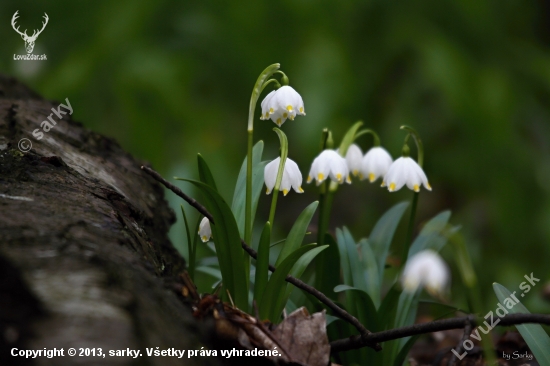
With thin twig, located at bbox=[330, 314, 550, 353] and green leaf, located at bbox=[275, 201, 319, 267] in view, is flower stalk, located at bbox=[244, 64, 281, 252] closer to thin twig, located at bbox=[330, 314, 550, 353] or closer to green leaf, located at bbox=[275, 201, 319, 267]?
green leaf, located at bbox=[275, 201, 319, 267]

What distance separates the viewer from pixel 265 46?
105 inches

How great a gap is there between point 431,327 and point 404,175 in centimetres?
46

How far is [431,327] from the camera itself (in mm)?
918

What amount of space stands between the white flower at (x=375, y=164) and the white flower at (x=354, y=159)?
0.6 inches

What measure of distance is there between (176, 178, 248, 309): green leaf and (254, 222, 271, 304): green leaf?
3cm

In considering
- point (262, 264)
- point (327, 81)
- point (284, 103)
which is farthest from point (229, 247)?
point (327, 81)

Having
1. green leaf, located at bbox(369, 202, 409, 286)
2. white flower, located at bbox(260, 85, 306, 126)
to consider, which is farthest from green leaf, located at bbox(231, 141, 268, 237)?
green leaf, located at bbox(369, 202, 409, 286)

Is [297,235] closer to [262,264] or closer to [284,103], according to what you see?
[262,264]

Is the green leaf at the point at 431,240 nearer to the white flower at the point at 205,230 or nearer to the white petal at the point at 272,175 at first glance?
the white petal at the point at 272,175

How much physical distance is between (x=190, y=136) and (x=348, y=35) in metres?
1.08

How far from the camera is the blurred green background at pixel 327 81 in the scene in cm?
249

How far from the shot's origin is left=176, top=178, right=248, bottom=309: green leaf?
102 centimetres

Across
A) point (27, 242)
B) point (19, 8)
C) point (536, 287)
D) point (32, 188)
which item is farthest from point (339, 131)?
point (27, 242)

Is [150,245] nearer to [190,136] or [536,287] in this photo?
[190,136]
